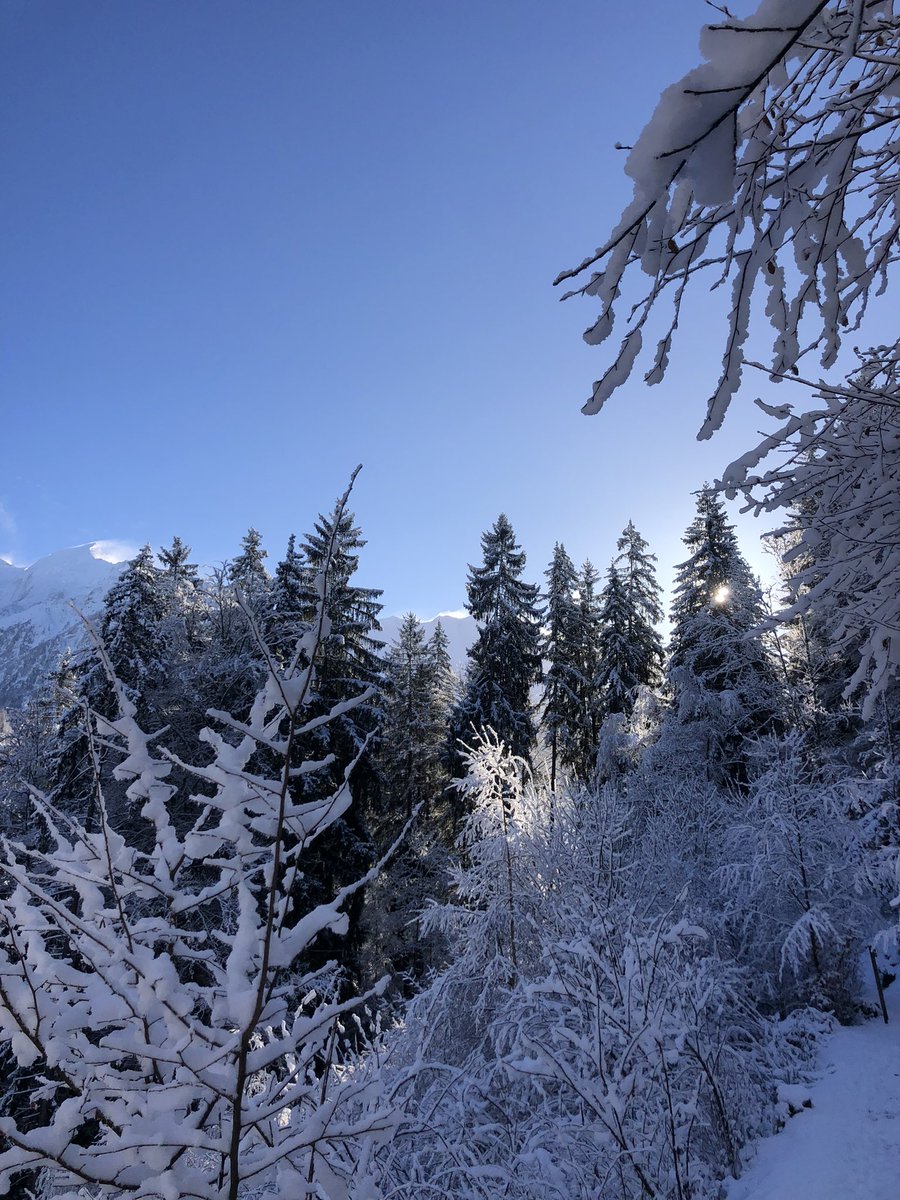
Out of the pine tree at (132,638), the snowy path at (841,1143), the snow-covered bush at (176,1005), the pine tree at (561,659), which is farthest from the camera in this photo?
the pine tree at (561,659)

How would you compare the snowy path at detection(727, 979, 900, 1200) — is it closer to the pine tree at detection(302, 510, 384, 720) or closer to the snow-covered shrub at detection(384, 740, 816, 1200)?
the snow-covered shrub at detection(384, 740, 816, 1200)

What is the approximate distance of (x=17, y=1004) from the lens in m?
1.28

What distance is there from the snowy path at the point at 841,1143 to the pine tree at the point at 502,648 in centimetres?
1229

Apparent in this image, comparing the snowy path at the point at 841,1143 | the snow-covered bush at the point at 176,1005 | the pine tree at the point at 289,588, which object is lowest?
the snowy path at the point at 841,1143

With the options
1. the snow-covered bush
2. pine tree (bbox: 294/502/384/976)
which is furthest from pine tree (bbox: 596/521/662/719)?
the snow-covered bush

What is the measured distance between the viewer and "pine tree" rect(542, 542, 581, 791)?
22641 millimetres

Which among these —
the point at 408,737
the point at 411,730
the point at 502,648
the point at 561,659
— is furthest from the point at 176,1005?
the point at 561,659

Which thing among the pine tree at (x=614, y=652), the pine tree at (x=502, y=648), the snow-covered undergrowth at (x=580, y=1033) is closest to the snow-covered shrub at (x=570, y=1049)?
the snow-covered undergrowth at (x=580, y=1033)

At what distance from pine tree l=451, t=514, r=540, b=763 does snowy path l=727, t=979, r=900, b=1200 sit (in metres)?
12.3

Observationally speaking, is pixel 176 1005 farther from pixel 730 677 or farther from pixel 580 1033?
pixel 730 677

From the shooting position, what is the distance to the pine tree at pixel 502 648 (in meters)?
19.2

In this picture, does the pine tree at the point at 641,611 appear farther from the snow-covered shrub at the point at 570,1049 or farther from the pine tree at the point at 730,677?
the snow-covered shrub at the point at 570,1049

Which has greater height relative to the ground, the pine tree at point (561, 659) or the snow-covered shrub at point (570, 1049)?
the pine tree at point (561, 659)

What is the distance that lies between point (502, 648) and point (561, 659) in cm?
408
